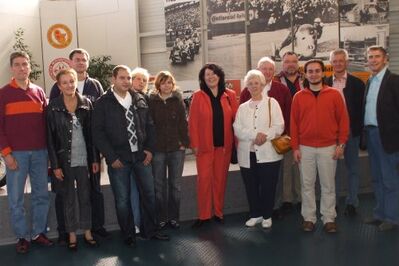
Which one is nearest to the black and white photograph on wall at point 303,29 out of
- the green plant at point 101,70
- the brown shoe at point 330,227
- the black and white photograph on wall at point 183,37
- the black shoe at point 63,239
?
the black and white photograph on wall at point 183,37

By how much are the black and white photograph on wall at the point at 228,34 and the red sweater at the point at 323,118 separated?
162 inches

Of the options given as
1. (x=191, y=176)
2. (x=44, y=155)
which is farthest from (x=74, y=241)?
(x=191, y=176)

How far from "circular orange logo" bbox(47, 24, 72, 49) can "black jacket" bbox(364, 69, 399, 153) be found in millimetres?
6310

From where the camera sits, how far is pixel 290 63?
4180mm

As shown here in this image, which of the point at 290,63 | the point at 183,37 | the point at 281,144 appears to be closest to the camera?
the point at 281,144

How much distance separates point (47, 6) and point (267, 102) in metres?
6.09

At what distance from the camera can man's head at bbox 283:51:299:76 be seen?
4.16 m

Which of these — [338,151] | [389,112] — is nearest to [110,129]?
[338,151]

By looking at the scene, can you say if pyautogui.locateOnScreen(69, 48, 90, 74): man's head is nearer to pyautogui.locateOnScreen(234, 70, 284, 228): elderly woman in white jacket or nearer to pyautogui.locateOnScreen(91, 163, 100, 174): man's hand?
pyautogui.locateOnScreen(91, 163, 100, 174): man's hand

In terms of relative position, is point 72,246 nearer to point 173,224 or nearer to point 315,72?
point 173,224

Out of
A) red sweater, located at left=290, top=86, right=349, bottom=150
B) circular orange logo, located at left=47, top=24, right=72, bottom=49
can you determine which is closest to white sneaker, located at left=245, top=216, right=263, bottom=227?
red sweater, located at left=290, top=86, right=349, bottom=150

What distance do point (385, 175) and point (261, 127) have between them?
114 cm

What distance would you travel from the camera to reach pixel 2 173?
4.43m

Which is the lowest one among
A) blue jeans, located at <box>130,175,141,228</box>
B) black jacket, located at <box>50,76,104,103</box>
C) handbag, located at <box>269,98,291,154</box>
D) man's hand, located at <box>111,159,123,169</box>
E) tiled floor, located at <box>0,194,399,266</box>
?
tiled floor, located at <box>0,194,399,266</box>
